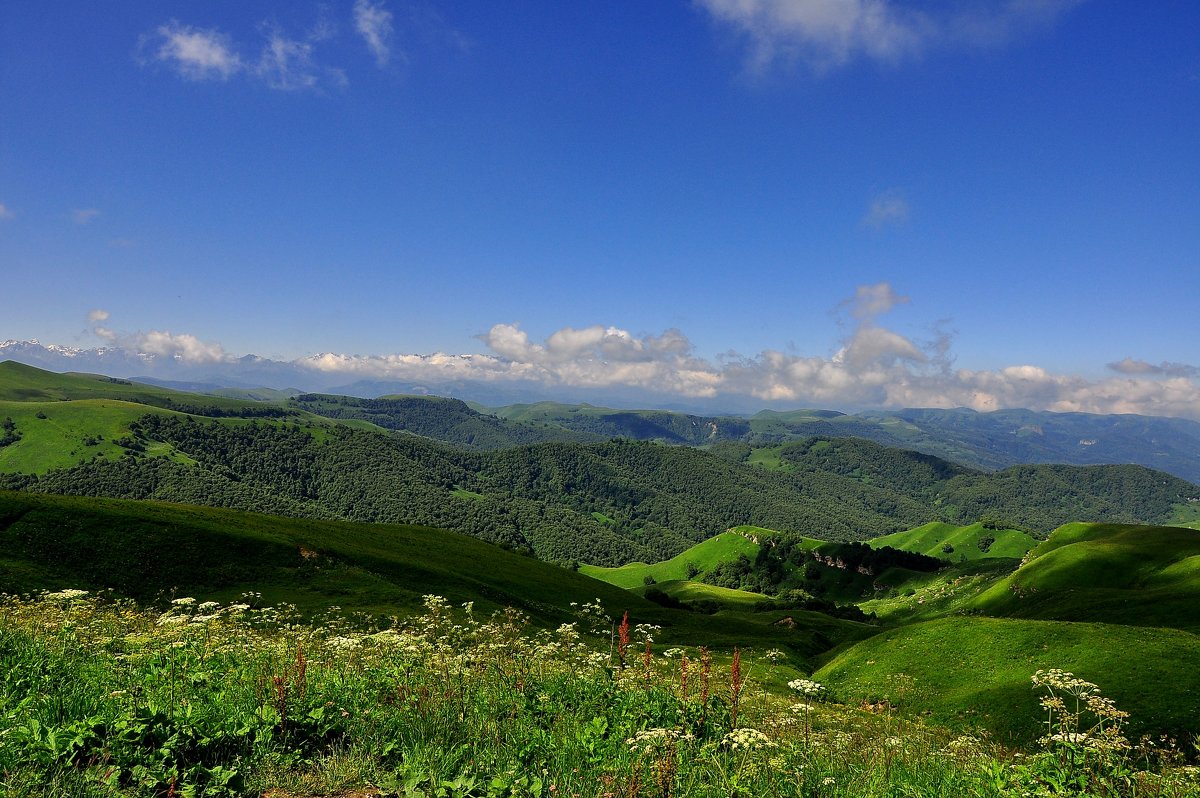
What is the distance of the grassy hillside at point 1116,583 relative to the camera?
58.5 metres

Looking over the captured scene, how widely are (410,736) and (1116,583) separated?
4712 inches

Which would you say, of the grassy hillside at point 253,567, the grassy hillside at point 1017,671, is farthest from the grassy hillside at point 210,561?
the grassy hillside at point 1017,671

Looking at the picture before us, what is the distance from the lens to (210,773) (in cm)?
639

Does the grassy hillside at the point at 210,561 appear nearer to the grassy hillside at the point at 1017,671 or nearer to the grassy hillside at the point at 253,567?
the grassy hillside at the point at 253,567

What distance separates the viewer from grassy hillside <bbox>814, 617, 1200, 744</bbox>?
30953mm

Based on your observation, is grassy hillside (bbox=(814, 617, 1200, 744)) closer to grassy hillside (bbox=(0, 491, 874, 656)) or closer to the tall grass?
the tall grass

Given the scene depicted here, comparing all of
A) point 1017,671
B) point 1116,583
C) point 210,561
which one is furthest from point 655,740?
point 1116,583

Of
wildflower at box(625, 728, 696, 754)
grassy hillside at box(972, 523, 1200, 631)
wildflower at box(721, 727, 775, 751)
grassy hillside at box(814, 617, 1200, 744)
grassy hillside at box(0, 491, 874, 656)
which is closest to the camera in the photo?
wildflower at box(721, 727, 775, 751)

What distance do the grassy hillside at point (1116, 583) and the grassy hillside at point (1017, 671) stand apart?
20832 millimetres

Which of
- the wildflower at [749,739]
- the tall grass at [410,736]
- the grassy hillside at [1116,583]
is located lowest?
the grassy hillside at [1116,583]

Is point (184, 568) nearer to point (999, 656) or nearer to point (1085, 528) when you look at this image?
point (999, 656)

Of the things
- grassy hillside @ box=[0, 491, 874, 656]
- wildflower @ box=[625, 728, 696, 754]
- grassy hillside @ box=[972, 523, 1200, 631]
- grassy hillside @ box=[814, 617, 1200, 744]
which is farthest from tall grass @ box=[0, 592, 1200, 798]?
grassy hillside @ box=[972, 523, 1200, 631]

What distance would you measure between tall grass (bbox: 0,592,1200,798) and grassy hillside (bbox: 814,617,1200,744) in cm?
2233

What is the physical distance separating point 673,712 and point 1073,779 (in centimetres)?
557
